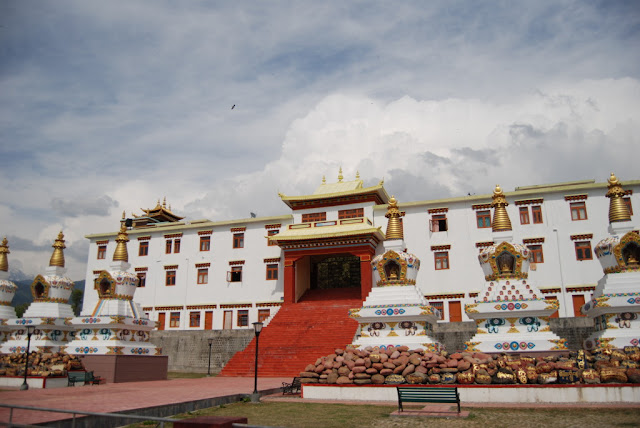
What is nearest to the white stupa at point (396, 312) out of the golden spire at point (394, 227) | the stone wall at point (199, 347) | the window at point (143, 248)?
the golden spire at point (394, 227)

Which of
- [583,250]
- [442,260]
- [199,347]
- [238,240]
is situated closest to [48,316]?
[199,347]

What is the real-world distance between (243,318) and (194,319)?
3874 mm

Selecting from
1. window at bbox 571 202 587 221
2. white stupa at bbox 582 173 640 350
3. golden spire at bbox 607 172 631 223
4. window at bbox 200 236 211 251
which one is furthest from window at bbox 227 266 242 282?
golden spire at bbox 607 172 631 223

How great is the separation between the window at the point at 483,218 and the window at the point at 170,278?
22.1 metres

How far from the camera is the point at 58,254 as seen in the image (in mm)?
27062

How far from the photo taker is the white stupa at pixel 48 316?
79.3 ft

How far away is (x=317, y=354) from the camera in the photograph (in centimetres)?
2492

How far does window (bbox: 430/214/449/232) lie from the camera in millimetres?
33312

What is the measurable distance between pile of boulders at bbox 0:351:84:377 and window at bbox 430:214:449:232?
861 inches

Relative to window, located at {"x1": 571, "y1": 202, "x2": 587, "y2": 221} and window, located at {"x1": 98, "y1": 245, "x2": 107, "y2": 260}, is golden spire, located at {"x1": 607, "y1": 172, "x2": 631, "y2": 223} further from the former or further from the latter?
window, located at {"x1": 98, "y1": 245, "x2": 107, "y2": 260}

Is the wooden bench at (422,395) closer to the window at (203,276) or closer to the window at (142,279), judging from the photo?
the window at (203,276)

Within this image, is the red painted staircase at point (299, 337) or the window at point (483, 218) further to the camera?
the window at point (483, 218)

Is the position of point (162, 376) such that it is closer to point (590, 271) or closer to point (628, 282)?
point (628, 282)

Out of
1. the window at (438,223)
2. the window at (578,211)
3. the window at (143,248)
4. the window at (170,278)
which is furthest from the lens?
the window at (143,248)
